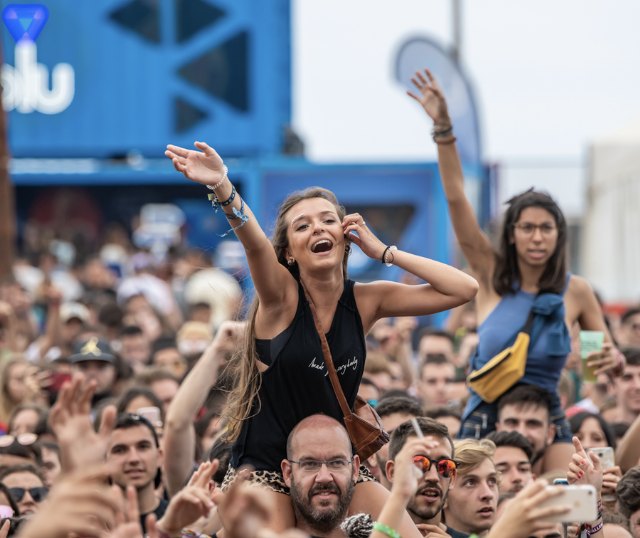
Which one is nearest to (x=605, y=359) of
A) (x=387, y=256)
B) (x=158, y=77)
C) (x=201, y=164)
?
(x=387, y=256)

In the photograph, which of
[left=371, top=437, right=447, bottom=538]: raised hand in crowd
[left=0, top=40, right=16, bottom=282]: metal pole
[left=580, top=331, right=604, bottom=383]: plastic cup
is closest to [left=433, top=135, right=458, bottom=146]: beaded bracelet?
[left=580, top=331, right=604, bottom=383]: plastic cup

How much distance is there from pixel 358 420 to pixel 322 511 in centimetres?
47

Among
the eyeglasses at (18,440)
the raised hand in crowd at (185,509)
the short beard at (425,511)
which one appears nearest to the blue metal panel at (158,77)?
the eyeglasses at (18,440)

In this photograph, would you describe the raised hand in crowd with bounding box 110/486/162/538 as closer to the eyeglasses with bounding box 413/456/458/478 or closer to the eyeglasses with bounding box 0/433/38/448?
the eyeglasses with bounding box 413/456/458/478

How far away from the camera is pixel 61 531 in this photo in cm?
432

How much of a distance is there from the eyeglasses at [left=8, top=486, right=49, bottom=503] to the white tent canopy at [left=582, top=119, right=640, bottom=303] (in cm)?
1722

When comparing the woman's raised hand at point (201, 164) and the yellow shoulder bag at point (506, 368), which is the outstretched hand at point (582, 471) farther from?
the woman's raised hand at point (201, 164)

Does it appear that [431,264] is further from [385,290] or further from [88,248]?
[88,248]

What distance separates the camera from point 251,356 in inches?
249

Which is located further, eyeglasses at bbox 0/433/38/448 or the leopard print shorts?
eyeglasses at bbox 0/433/38/448

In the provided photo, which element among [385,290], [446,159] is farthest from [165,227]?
[385,290]

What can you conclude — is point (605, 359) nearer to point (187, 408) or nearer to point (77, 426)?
point (187, 408)

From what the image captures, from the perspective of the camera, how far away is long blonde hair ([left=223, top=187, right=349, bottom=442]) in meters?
6.29

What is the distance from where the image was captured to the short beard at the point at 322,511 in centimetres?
598
